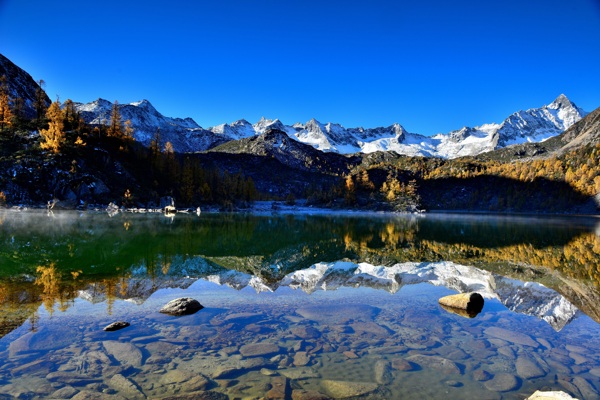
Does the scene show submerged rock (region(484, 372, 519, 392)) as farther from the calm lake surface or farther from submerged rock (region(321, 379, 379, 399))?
submerged rock (region(321, 379, 379, 399))

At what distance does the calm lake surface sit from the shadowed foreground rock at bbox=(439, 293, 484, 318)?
0.33m

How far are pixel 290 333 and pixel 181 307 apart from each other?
4.68 metres

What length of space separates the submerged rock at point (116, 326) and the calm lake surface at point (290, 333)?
24 cm

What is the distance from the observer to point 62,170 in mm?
96062

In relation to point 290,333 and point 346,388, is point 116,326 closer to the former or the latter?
point 290,333

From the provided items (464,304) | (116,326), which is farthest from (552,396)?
(116,326)

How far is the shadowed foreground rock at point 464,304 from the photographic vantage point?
14.7 meters

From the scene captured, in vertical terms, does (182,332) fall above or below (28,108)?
below

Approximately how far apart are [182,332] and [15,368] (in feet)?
14.0

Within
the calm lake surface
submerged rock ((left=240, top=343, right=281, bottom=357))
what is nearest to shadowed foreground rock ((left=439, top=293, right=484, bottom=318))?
the calm lake surface

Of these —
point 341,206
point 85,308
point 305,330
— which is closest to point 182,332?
point 305,330

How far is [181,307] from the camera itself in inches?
542

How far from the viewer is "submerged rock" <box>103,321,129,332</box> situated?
37.9 ft

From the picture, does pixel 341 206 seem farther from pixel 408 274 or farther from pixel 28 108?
pixel 28 108
